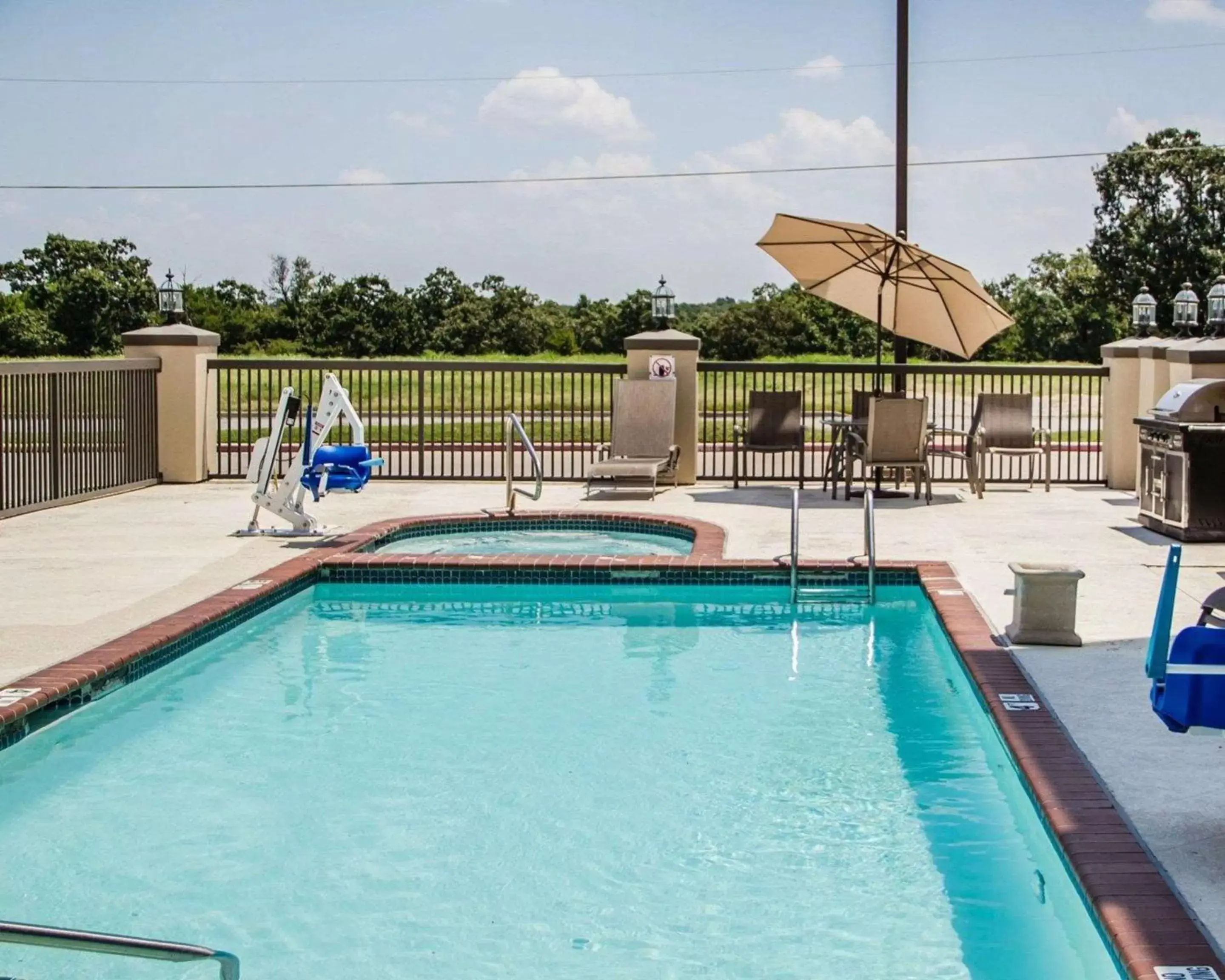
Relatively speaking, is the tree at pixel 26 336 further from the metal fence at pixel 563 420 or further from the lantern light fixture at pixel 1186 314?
the lantern light fixture at pixel 1186 314

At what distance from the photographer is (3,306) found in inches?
1687

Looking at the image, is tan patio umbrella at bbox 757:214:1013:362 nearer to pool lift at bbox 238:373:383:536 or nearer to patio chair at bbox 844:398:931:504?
patio chair at bbox 844:398:931:504

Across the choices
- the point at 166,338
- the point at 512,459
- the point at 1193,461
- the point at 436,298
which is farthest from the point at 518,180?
the point at 1193,461

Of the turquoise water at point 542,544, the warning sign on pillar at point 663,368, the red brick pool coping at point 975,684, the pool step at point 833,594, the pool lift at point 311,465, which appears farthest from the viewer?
the warning sign on pillar at point 663,368

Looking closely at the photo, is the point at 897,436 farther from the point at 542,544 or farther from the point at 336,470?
the point at 336,470

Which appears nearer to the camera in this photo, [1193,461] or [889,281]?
[1193,461]

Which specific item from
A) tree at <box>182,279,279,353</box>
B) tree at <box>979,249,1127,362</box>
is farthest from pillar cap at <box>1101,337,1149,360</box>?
tree at <box>182,279,279,353</box>

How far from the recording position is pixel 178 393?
13328 mm

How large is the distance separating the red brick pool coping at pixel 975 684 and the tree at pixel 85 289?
35.2m

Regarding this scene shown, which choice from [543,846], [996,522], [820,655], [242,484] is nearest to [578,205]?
[242,484]

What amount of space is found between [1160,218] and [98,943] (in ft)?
166

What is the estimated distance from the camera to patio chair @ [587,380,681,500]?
1295cm

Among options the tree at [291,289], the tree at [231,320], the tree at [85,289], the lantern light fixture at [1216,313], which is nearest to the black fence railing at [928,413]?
the lantern light fixture at [1216,313]

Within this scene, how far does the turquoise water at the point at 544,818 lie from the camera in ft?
12.8
